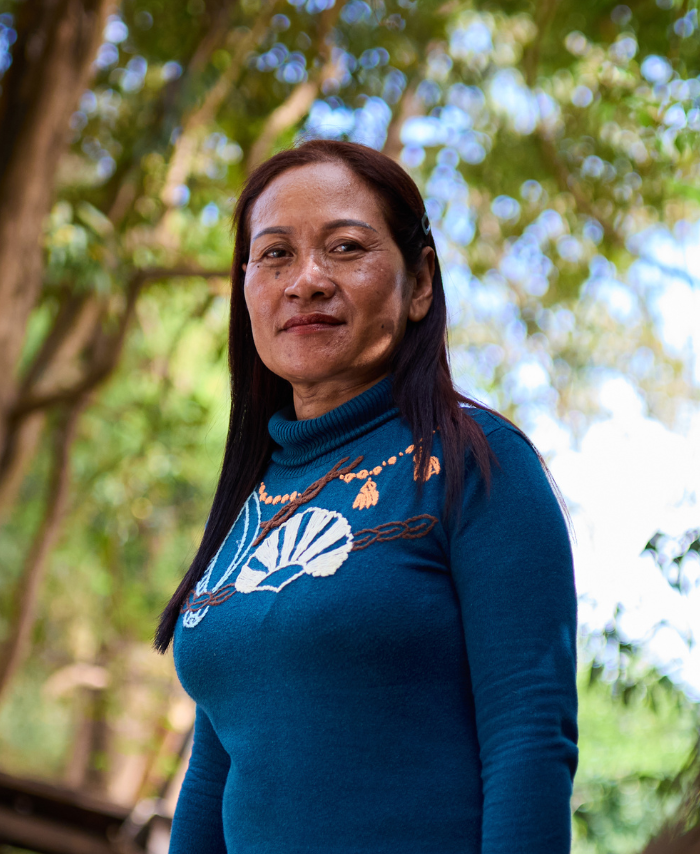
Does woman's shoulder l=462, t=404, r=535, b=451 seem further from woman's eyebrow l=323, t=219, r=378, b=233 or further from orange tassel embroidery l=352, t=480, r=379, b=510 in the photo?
woman's eyebrow l=323, t=219, r=378, b=233

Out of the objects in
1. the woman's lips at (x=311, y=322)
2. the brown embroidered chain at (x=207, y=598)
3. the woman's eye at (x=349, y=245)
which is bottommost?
the brown embroidered chain at (x=207, y=598)

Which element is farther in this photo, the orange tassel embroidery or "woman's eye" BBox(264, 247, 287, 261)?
"woman's eye" BBox(264, 247, 287, 261)

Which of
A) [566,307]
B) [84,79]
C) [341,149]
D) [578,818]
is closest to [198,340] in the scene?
[566,307]

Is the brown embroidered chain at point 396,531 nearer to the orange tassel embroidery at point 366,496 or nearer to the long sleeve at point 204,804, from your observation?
the orange tassel embroidery at point 366,496

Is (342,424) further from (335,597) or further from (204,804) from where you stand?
(204,804)

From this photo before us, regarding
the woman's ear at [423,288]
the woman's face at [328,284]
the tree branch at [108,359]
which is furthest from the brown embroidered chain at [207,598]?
the tree branch at [108,359]

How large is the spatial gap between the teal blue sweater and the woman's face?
8.3 inches

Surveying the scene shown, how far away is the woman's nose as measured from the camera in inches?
55.0

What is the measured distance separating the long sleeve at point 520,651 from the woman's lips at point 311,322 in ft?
1.22

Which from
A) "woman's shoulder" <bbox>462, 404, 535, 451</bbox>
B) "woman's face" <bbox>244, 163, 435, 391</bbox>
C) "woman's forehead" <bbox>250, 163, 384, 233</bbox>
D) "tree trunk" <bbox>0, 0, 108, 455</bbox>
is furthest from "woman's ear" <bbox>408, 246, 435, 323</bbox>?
"tree trunk" <bbox>0, 0, 108, 455</bbox>

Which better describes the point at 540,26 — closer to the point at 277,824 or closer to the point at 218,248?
the point at 218,248

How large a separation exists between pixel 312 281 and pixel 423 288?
20cm

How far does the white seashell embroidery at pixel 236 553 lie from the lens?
4.51 ft

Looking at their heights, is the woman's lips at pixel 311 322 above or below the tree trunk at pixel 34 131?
below
